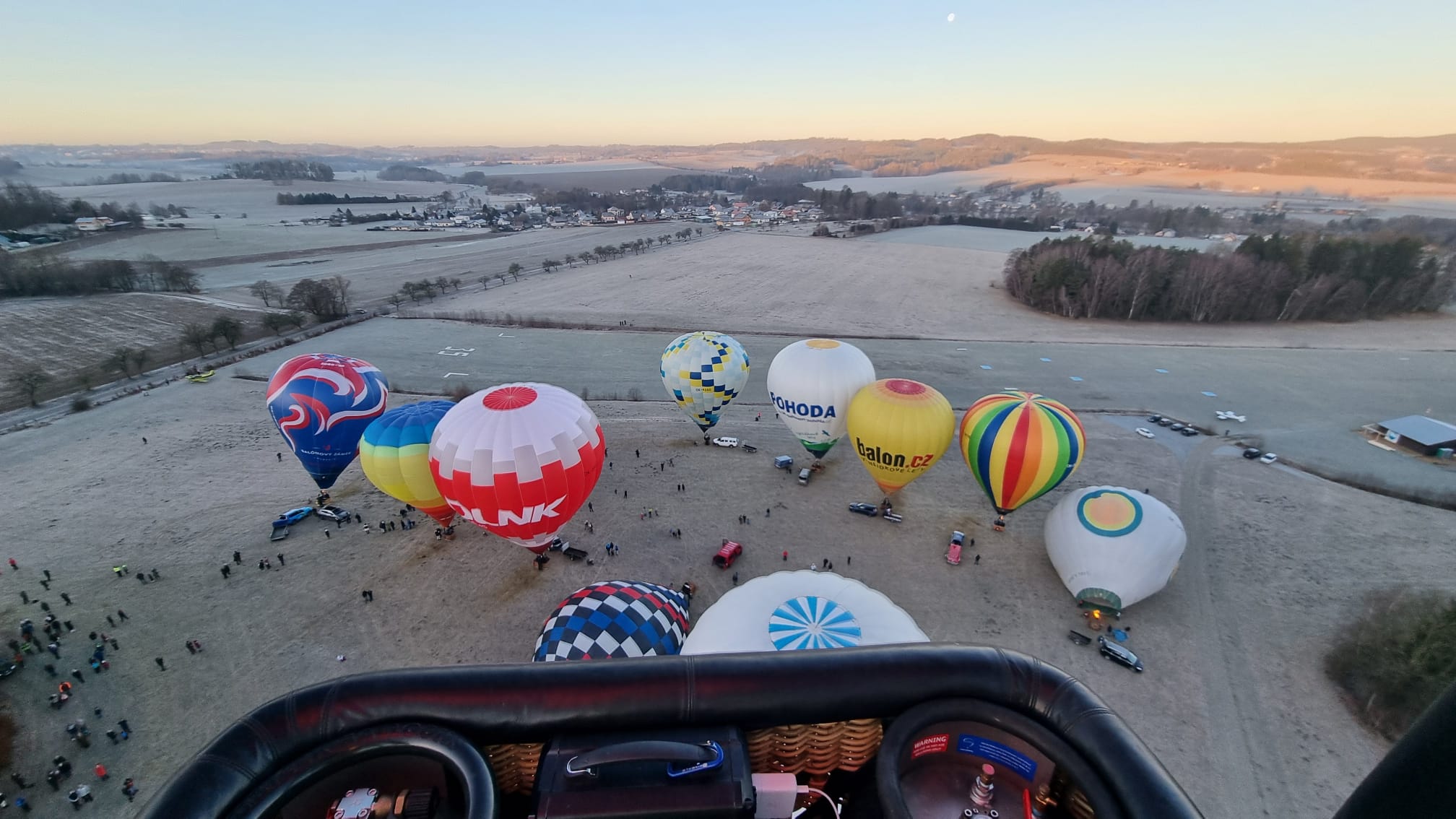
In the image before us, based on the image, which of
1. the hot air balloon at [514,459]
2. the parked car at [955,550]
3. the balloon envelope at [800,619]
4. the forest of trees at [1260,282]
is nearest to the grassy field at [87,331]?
the hot air balloon at [514,459]

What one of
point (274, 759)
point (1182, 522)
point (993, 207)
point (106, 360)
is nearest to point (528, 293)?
point (106, 360)

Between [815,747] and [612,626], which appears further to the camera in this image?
[612,626]

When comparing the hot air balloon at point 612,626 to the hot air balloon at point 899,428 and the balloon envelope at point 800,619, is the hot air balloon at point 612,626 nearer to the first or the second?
the balloon envelope at point 800,619

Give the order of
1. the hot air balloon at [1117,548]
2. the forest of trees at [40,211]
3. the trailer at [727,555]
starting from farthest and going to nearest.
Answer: the forest of trees at [40,211] → the trailer at [727,555] → the hot air balloon at [1117,548]

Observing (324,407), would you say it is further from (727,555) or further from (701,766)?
(701,766)

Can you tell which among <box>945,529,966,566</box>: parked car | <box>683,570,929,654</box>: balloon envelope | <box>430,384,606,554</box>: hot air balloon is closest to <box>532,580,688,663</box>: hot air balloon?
<box>683,570,929,654</box>: balloon envelope

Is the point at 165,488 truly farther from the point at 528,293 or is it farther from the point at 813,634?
the point at 528,293

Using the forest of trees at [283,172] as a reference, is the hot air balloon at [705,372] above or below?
below

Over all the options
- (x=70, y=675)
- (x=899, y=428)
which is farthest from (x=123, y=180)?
(x=899, y=428)
